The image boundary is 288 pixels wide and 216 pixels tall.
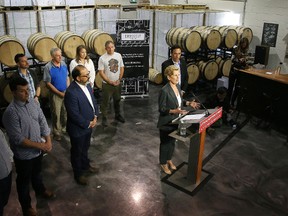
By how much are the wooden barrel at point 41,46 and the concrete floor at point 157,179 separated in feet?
6.28

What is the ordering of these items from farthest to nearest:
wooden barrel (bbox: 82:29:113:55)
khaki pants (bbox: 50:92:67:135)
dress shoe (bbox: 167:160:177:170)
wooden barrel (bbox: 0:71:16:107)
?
wooden barrel (bbox: 82:29:113:55) → wooden barrel (bbox: 0:71:16:107) → khaki pants (bbox: 50:92:67:135) → dress shoe (bbox: 167:160:177:170)

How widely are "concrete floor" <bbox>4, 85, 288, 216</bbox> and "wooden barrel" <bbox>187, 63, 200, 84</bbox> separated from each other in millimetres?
2218

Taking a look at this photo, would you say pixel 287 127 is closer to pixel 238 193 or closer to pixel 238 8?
pixel 238 193

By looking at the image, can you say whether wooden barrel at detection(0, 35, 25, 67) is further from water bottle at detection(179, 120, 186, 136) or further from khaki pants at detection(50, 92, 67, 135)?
water bottle at detection(179, 120, 186, 136)

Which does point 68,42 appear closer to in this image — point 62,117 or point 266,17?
point 62,117

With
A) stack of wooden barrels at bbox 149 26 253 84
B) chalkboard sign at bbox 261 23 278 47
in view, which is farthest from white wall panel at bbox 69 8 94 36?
chalkboard sign at bbox 261 23 278 47

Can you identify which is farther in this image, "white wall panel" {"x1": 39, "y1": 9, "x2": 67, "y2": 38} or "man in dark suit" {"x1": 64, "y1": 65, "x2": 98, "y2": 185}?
"white wall panel" {"x1": 39, "y1": 9, "x2": 67, "y2": 38}

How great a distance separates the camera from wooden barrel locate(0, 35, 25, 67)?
→ 5898 mm

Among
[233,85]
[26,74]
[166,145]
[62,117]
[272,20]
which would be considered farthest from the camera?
[272,20]

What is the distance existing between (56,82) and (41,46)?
1.50 m

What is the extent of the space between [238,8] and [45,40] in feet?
19.6

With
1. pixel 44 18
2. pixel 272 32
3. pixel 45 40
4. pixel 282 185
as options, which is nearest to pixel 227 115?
pixel 282 185

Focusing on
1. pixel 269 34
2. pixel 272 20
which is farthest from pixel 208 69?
pixel 272 20

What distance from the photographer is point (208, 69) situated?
331 inches
